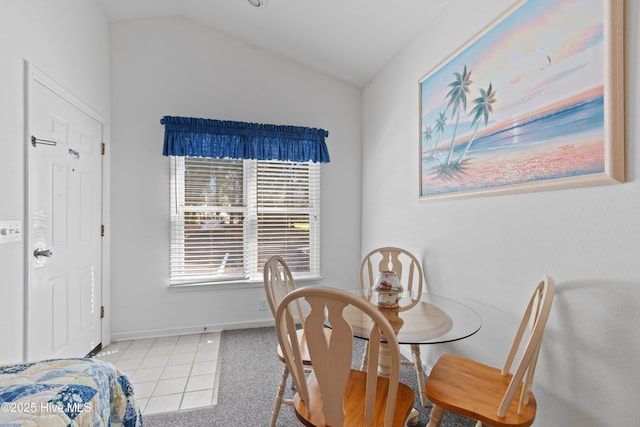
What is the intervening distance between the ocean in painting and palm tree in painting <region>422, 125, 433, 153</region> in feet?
0.63

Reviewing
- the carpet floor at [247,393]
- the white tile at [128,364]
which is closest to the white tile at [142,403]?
the carpet floor at [247,393]

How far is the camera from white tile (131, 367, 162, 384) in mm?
2154

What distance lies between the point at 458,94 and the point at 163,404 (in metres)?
2.73

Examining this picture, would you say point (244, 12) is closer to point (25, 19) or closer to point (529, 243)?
point (25, 19)

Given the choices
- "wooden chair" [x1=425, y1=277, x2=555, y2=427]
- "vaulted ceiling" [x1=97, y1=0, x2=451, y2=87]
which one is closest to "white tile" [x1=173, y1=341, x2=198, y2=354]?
"wooden chair" [x1=425, y1=277, x2=555, y2=427]

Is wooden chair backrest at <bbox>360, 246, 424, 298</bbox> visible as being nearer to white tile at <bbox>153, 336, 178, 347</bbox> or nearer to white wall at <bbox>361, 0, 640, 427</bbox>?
white wall at <bbox>361, 0, 640, 427</bbox>

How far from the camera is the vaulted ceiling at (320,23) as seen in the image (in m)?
2.21

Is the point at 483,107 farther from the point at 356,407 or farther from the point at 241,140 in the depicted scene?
the point at 241,140

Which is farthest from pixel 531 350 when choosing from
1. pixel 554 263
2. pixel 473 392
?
pixel 554 263

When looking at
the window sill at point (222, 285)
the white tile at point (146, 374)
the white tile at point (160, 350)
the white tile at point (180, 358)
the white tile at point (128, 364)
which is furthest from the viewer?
the window sill at point (222, 285)

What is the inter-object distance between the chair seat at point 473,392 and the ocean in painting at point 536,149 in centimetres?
95

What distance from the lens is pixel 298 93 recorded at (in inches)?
126

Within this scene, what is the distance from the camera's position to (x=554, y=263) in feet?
4.39

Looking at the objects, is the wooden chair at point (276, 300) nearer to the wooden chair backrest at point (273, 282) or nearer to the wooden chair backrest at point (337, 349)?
the wooden chair backrest at point (273, 282)
